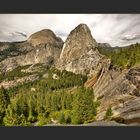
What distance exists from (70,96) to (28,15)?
2784 millimetres

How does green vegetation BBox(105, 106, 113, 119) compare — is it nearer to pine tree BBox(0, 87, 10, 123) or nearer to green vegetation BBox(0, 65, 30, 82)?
green vegetation BBox(0, 65, 30, 82)

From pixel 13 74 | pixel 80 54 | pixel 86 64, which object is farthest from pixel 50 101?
pixel 80 54

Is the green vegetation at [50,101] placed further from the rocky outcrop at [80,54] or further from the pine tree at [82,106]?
the rocky outcrop at [80,54]

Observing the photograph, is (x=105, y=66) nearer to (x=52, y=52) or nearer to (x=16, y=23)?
(x=52, y=52)

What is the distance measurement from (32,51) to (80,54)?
1504mm

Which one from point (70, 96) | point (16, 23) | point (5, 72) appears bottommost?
point (70, 96)

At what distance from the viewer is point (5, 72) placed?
40.4 feet

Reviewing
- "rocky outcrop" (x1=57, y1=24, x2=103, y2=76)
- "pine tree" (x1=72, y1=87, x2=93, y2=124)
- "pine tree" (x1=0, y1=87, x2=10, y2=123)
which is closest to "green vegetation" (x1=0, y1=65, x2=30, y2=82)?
"pine tree" (x1=0, y1=87, x2=10, y2=123)

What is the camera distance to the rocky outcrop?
471 inches

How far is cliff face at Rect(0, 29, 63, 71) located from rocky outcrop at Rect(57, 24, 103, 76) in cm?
26

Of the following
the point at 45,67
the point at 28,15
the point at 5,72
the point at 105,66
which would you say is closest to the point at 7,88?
the point at 5,72

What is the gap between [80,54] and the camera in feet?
39.8

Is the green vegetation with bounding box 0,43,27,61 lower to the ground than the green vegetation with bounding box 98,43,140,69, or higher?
higher

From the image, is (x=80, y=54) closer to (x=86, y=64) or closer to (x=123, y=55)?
Answer: (x=86, y=64)
